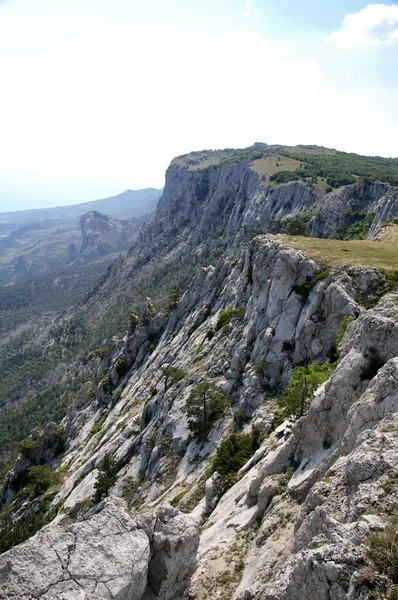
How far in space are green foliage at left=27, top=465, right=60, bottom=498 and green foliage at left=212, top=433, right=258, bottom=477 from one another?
166 feet

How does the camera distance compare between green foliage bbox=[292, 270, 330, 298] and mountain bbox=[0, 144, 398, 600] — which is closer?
mountain bbox=[0, 144, 398, 600]

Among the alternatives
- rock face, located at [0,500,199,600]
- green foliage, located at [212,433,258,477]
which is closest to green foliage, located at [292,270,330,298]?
green foliage, located at [212,433,258,477]

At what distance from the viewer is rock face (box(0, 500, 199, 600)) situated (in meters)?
13.3

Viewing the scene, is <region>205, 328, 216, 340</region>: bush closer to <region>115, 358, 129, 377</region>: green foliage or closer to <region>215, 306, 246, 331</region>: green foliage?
<region>215, 306, 246, 331</region>: green foliage

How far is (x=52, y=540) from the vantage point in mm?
14758

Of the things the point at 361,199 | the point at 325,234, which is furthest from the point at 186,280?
the point at 361,199

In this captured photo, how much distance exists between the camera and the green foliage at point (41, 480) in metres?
70.9

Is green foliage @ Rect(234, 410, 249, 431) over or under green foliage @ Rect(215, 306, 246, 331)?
under

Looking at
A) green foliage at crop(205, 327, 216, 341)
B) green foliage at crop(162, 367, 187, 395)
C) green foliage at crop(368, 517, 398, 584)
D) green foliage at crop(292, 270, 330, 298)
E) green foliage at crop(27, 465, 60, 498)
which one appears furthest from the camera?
green foliage at crop(27, 465, 60, 498)

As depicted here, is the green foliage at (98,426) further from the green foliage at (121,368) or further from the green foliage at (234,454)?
the green foliage at (234,454)

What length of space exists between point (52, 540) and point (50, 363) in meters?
190

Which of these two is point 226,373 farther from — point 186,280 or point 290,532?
point 186,280

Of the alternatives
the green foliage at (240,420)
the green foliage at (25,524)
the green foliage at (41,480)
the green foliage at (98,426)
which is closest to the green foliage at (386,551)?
the green foliage at (240,420)

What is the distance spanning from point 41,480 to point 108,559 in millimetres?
67103
